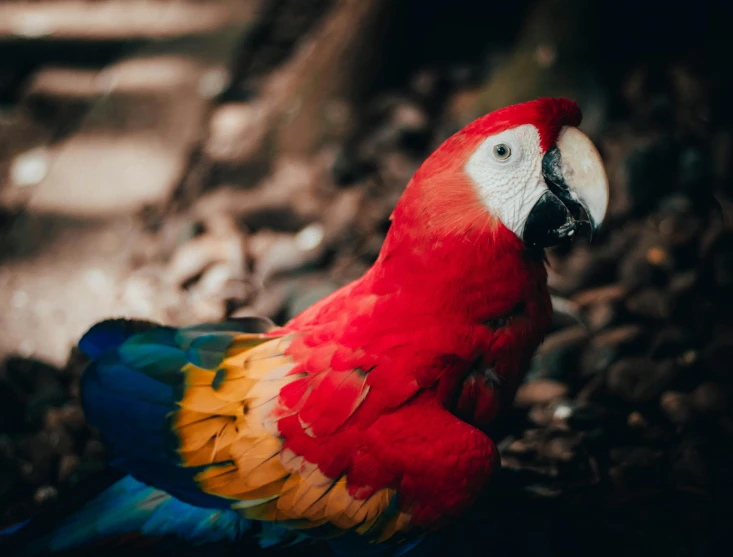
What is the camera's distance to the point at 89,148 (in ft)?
8.20

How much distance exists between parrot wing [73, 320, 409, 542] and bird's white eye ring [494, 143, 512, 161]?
48cm

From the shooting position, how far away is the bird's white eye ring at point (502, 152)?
3.42 ft

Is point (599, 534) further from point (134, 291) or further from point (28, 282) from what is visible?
point (28, 282)

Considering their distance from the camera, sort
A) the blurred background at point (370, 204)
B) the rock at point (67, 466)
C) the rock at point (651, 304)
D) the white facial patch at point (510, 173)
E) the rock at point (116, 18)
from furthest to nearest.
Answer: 1. the rock at point (116, 18)
2. the rock at point (651, 304)
3. the rock at point (67, 466)
4. the blurred background at point (370, 204)
5. the white facial patch at point (510, 173)

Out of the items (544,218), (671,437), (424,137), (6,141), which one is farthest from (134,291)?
(671,437)

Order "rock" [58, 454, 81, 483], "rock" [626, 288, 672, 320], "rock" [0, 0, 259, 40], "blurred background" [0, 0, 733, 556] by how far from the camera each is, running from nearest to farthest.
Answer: "blurred background" [0, 0, 733, 556] < "rock" [58, 454, 81, 483] < "rock" [626, 288, 672, 320] < "rock" [0, 0, 259, 40]

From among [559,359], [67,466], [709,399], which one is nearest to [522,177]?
[559,359]

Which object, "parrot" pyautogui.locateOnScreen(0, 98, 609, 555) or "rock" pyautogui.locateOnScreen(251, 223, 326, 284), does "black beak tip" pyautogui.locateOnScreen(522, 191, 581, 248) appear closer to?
"parrot" pyautogui.locateOnScreen(0, 98, 609, 555)

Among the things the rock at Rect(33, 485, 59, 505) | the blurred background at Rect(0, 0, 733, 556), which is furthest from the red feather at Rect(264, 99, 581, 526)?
the rock at Rect(33, 485, 59, 505)

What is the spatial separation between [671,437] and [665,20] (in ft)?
5.24

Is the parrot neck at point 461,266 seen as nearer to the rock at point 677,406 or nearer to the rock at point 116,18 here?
the rock at point 677,406

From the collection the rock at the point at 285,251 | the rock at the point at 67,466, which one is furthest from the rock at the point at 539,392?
the rock at the point at 67,466

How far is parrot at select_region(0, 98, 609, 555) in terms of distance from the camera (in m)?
1.05

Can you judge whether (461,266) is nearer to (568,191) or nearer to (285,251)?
(568,191)
